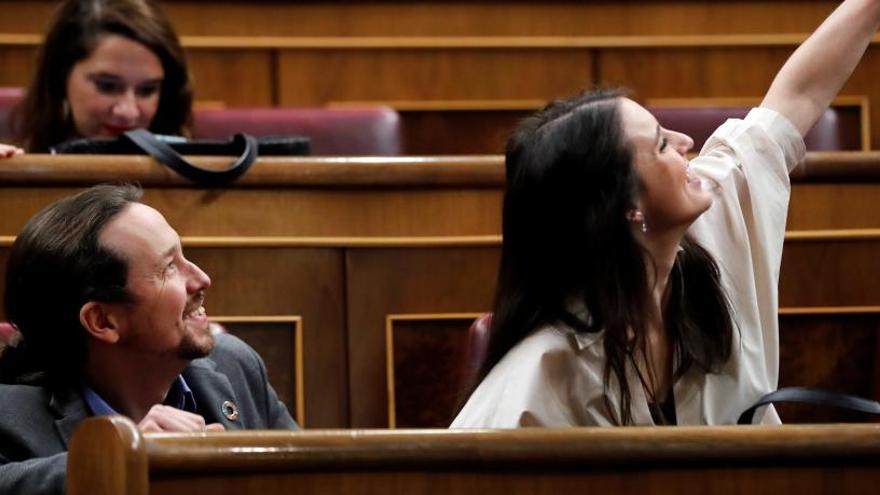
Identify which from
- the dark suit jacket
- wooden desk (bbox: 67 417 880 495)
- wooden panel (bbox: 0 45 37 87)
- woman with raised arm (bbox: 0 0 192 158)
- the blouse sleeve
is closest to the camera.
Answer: wooden desk (bbox: 67 417 880 495)

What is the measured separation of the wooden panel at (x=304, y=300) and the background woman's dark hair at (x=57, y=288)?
205 millimetres

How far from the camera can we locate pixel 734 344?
760mm

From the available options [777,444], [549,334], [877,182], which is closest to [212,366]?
[549,334]

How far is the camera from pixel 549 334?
0.73 metres

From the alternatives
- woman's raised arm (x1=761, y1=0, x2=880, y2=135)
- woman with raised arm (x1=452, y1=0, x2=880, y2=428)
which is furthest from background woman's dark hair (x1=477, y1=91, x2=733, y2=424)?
woman's raised arm (x1=761, y1=0, x2=880, y2=135)

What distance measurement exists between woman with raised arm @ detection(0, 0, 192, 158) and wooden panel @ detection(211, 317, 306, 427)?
0.26m

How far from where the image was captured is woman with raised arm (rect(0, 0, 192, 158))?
1.18 meters

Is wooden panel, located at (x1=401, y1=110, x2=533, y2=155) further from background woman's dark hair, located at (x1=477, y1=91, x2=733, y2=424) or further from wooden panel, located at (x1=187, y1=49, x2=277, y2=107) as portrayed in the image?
background woman's dark hair, located at (x1=477, y1=91, x2=733, y2=424)

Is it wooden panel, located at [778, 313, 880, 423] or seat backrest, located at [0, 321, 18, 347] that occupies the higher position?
seat backrest, located at [0, 321, 18, 347]

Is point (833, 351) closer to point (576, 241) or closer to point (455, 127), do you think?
point (576, 241)

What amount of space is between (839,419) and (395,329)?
279 mm

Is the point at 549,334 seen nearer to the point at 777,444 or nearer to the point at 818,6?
the point at 777,444

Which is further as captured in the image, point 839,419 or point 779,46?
point 779,46

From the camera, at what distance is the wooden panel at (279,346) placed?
0.97 m
